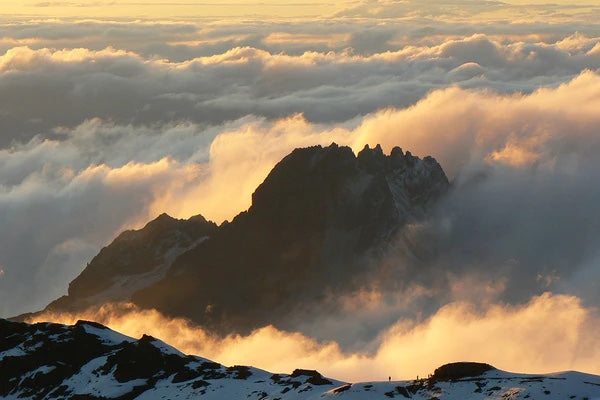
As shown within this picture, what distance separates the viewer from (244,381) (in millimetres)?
121750

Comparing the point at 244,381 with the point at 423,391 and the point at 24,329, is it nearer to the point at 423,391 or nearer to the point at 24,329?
the point at 423,391

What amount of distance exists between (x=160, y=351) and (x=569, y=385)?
5876 centimetres

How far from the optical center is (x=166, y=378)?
126 meters

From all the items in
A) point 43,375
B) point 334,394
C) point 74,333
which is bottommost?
point 334,394

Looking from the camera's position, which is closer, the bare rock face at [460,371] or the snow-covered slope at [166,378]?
the snow-covered slope at [166,378]

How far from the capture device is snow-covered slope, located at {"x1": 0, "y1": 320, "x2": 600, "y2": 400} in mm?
101188

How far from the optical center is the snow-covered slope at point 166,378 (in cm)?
10119

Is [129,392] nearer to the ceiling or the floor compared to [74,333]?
nearer to the floor

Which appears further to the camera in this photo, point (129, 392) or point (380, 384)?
point (129, 392)

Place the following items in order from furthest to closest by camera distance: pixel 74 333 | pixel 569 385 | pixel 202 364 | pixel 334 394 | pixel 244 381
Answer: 1. pixel 74 333
2. pixel 202 364
3. pixel 244 381
4. pixel 334 394
5. pixel 569 385

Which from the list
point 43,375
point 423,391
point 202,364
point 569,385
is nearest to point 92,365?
point 43,375

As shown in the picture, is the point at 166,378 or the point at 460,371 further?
the point at 166,378

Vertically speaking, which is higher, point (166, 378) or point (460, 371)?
point (166, 378)

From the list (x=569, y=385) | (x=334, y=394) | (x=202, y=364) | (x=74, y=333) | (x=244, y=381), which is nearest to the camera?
(x=569, y=385)
